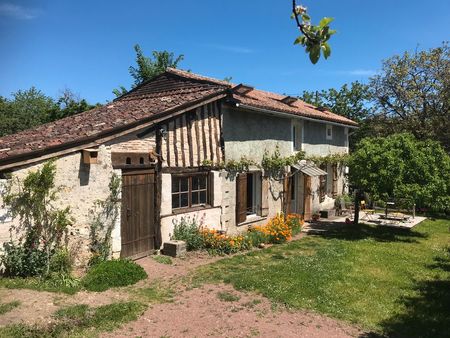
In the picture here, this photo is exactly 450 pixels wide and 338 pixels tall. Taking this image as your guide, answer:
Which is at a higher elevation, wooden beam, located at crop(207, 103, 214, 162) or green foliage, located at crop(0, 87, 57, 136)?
green foliage, located at crop(0, 87, 57, 136)

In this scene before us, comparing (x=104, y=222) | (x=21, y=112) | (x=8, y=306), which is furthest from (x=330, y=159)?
(x=21, y=112)

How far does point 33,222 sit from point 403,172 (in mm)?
12588

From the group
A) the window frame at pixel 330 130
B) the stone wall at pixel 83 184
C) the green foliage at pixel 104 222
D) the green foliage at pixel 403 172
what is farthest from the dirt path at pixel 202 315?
the window frame at pixel 330 130

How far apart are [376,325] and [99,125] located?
8.02m

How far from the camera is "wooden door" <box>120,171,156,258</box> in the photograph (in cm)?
1007

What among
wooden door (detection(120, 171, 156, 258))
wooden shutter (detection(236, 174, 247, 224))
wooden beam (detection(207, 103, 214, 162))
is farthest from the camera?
wooden shutter (detection(236, 174, 247, 224))

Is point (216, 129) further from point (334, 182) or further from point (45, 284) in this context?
point (334, 182)

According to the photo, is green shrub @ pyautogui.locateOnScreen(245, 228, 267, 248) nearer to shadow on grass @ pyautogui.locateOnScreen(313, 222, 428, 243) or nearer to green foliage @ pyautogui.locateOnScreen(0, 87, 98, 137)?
shadow on grass @ pyautogui.locateOnScreen(313, 222, 428, 243)

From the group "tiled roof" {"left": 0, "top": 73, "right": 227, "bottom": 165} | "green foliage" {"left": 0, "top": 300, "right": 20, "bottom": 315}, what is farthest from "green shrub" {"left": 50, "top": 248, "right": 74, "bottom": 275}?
"tiled roof" {"left": 0, "top": 73, "right": 227, "bottom": 165}

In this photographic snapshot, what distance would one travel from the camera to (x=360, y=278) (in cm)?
948

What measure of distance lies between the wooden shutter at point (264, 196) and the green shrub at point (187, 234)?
397 centimetres

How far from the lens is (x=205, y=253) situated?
446 inches

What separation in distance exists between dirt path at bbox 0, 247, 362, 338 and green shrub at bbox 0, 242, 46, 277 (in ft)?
2.35

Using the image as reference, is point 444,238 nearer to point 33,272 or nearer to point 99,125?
point 99,125
